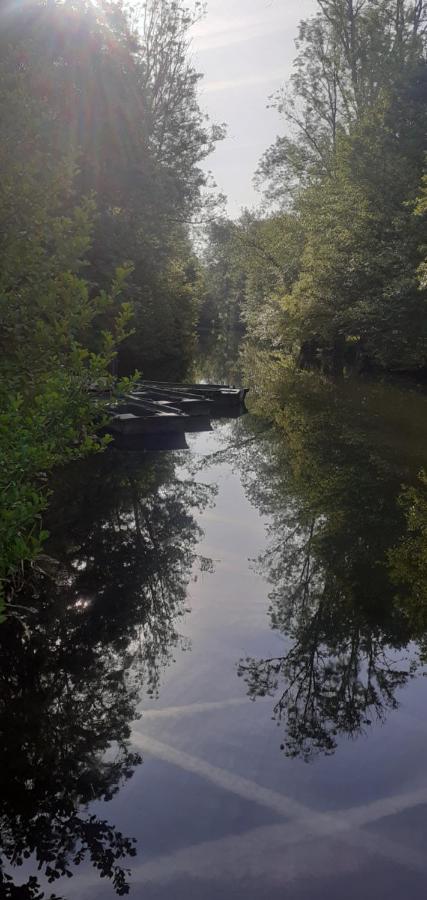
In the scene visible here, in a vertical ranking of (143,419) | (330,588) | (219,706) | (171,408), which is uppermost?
(171,408)

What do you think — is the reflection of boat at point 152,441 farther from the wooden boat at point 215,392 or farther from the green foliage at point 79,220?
Result: the wooden boat at point 215,392

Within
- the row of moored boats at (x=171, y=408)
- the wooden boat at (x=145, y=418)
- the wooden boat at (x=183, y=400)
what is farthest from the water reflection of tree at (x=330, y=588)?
the wooden boat at (x=183, y=400)

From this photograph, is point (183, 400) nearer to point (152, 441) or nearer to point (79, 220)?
point (152, 441)

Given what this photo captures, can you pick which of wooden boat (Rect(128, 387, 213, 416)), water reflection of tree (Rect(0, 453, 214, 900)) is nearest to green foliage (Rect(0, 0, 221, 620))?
water reflection of tree (Rect(0, 453, 214, 900))

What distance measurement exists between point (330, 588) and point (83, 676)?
12.1 feet

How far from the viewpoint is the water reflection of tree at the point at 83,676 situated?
4539 mm

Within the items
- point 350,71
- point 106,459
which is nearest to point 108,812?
point 106,459

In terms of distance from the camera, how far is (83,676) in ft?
21.8

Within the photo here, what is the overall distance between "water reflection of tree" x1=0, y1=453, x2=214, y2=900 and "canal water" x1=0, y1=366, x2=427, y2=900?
0.06 feet

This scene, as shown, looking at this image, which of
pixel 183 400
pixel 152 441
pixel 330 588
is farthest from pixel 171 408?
pixel 330 588

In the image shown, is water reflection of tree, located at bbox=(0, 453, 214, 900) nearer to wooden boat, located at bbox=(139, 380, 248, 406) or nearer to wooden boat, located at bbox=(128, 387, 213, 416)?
wooden boat, located at bbox=(128, 387, 213, 416)

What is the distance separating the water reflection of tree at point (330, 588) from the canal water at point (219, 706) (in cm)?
3

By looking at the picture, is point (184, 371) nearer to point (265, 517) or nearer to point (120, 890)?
point (265, 517)

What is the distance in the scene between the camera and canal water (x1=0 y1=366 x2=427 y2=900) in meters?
4.38
